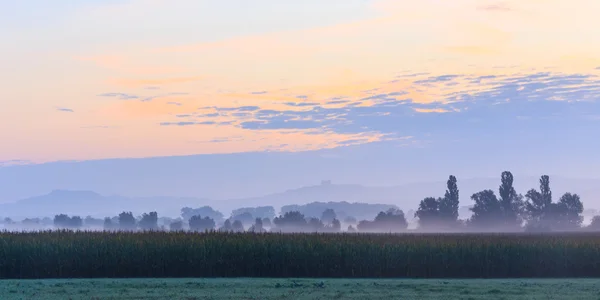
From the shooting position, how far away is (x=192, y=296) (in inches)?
1003

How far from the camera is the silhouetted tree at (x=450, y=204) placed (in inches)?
5148

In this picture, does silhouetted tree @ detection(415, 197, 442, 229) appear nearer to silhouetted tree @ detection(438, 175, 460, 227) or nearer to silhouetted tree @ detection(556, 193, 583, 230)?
silhouetted tree @ detection(438, 175, 460, 227)

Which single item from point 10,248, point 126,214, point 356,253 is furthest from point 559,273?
point 126,214

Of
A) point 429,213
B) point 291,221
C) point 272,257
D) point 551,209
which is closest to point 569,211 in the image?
Answer: point 551,209

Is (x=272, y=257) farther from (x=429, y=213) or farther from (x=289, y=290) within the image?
(x=429, y=213)

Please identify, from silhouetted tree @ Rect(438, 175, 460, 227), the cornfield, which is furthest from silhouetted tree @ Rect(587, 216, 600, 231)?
the cornfield

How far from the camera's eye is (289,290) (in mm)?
27688

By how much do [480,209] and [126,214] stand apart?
236ft

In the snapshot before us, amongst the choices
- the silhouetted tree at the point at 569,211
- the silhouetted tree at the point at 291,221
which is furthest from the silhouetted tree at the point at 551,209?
the silhouetted tree at the point at 291,221

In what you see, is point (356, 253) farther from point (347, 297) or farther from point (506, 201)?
point (506, 201)

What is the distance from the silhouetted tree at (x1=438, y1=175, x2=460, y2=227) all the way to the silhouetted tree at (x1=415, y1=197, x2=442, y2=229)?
1.18 meters

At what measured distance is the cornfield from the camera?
37.8 metres

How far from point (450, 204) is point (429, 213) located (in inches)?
167

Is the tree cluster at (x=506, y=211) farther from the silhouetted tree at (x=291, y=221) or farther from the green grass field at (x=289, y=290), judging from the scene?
the green grass field at (x=289, y=290)
